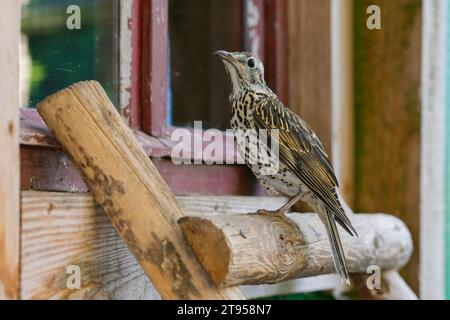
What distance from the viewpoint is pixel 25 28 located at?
2.29m

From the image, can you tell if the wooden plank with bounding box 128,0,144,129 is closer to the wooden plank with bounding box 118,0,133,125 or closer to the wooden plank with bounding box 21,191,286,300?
the wooden plank with bounding box 118,0,133,125

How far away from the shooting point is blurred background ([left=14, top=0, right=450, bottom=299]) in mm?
3223

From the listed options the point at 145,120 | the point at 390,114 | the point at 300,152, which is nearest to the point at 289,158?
the point at 300,152

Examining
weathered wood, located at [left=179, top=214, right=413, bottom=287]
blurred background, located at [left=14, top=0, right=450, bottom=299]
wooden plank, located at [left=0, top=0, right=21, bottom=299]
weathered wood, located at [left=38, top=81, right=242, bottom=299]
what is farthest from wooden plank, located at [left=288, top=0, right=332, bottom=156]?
wooden plank, located at [left=0, top=0, right=21, bottom=299]

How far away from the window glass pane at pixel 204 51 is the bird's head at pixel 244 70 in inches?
20.1

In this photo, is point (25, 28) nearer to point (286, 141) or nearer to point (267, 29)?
point (286, 141)

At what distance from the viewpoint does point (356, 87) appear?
11.5 ft

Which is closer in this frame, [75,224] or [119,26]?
[75,224]

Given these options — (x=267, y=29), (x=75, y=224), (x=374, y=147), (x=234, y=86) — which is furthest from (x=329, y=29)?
(x=75, y=224)

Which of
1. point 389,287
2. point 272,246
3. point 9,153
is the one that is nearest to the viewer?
point 9,153

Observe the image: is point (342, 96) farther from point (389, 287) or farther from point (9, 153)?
point (9, 153)

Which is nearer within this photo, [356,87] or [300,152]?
[300,152]

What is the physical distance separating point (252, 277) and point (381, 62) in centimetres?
179

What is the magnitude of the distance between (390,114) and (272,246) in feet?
5.08
